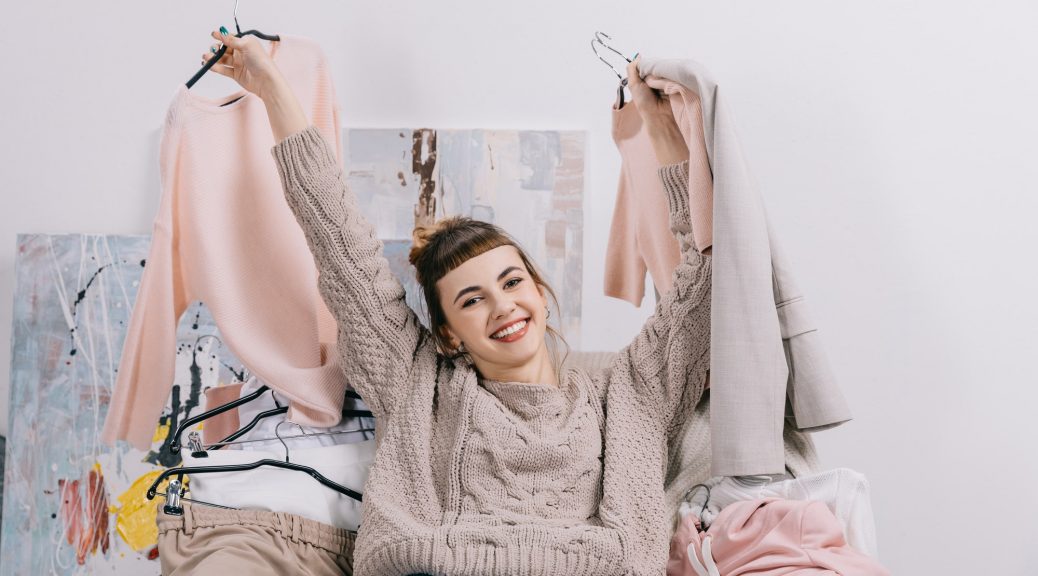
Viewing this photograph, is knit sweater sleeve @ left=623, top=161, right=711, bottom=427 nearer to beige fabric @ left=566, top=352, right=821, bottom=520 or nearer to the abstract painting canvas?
beige fabric @ left=566, top=352, right=821, bottom=520

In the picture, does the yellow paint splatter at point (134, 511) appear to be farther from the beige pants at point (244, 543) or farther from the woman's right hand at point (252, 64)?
the woman's right hand at point (252, 64)

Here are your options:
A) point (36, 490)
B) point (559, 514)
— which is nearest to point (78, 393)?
point (36, 490)

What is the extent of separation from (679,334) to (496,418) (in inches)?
13.9

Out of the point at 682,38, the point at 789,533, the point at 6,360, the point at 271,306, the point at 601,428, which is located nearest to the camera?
the point at 789,533

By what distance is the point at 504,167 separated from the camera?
2.17 m

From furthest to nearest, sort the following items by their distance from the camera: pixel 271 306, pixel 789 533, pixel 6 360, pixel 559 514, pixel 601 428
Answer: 1. pixel 6 360
2. pixel 271 306
3. pixel 601 428
4. pixel 559 514
5. pixel 789 533

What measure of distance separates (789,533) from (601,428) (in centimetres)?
38

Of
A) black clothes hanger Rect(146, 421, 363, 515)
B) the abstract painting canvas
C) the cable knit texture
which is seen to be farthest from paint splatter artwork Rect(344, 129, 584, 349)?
black clothes hanger Rect(146, 421, 363, 515)

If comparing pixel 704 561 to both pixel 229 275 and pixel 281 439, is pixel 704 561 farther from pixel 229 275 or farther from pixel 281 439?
pixel 229 275

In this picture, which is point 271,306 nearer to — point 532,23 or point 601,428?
point 601,428

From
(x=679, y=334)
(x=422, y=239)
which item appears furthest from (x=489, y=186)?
(x=679, y=334)

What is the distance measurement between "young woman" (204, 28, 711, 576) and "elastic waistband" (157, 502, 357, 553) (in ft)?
0.30

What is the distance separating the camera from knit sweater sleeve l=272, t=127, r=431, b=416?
60.1 inches

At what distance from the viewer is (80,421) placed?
7.34 feet
